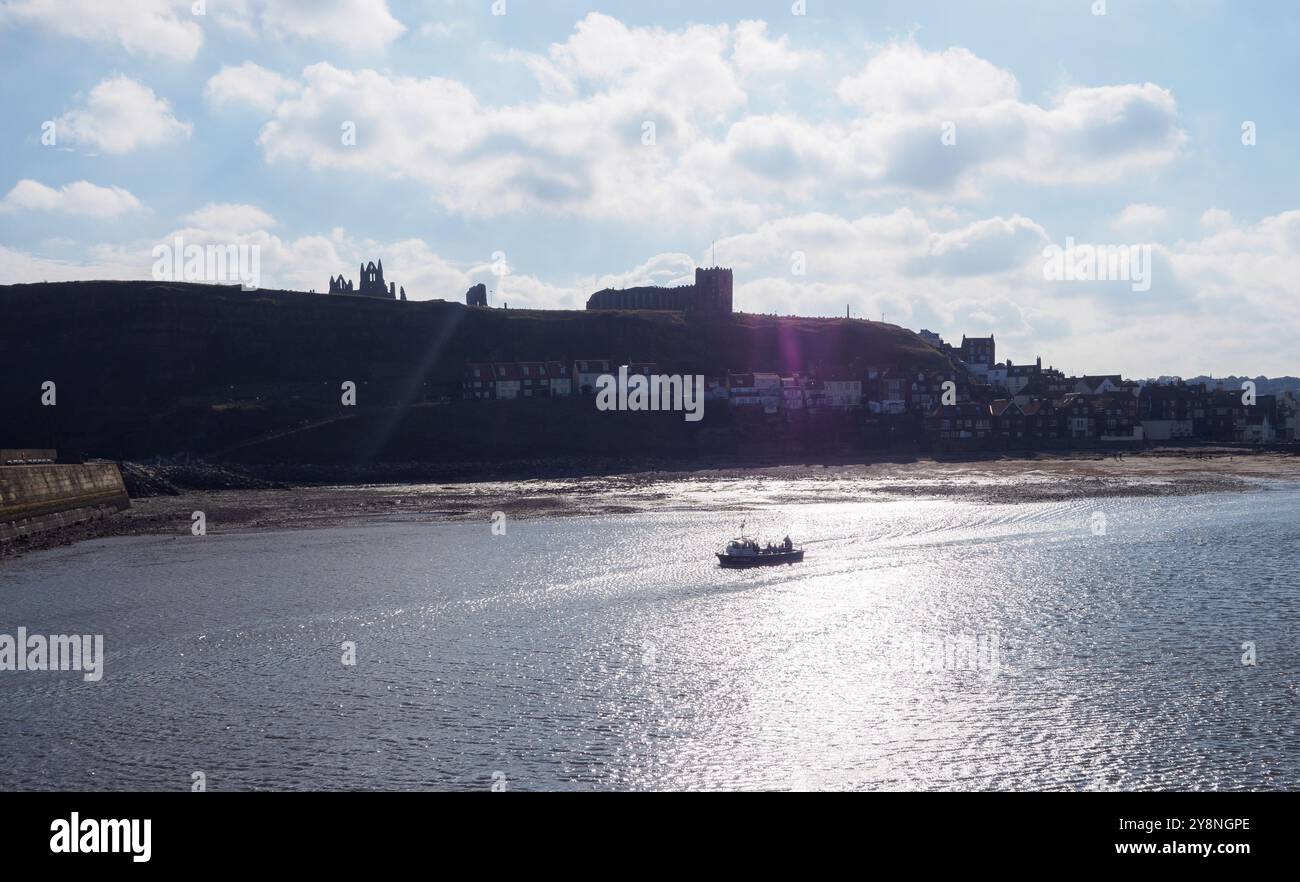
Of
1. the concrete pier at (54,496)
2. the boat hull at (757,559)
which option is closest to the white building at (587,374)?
the concrete pier at (54,496)

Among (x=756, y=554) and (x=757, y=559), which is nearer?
(x=757, y=559)

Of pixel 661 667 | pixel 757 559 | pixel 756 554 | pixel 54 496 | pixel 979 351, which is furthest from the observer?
pixel 979 351

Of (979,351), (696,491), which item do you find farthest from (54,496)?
(979,351)

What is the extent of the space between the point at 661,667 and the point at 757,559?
1933 centimetres

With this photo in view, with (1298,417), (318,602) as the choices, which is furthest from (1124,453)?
(318,602)

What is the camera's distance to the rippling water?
23.7 metres

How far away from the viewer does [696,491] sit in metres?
87.2

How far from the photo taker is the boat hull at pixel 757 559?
167ft

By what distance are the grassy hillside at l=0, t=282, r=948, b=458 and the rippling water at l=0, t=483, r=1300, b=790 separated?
64794 mm

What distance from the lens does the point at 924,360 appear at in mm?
176125

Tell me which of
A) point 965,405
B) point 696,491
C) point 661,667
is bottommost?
point 661,667

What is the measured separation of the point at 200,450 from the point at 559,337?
231ft

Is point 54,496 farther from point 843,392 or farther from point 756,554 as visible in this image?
point 843,392
